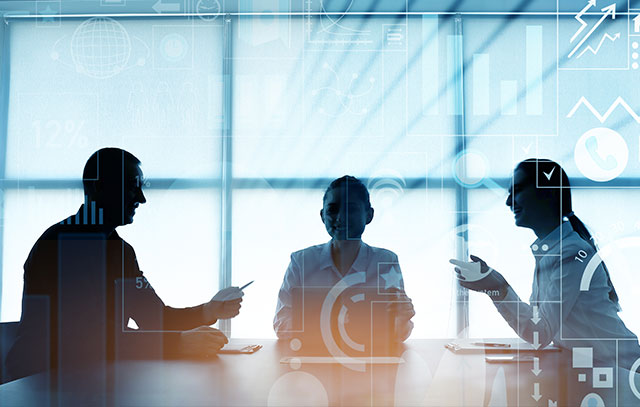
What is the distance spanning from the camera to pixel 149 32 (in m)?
2.10

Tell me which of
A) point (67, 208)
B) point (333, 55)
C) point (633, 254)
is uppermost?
point (333, 55)

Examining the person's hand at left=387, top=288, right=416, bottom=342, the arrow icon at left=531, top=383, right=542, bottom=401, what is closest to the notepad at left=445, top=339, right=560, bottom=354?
the person's hand at left=387, top=288, right=416, bottom=342

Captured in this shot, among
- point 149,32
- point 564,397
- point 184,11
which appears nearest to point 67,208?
point 149,32

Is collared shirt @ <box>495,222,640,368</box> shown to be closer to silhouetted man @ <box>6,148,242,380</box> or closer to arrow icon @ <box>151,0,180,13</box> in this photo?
silhouetted man @ <box>6,148,242,380</box>

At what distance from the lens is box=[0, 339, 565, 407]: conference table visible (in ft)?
2.61

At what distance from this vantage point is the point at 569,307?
4.61ft

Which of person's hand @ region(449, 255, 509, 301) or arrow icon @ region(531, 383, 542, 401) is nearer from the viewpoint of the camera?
arrow icon @ region(531, 383, 542, 401)

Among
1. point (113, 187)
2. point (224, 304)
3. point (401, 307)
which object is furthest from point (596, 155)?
point (113, 187)

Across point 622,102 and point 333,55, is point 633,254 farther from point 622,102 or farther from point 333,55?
point 333,55

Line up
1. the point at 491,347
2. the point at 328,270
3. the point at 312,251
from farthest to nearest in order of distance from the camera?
1. the point at 312,251
2. the point at 328,270
3. the point at 491,347

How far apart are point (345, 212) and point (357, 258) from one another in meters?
0.20

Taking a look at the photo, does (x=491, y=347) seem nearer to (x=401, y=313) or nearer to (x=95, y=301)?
(x=401, y=313)

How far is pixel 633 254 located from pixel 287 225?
1483 millimetres

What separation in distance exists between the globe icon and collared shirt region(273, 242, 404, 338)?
126 cm
